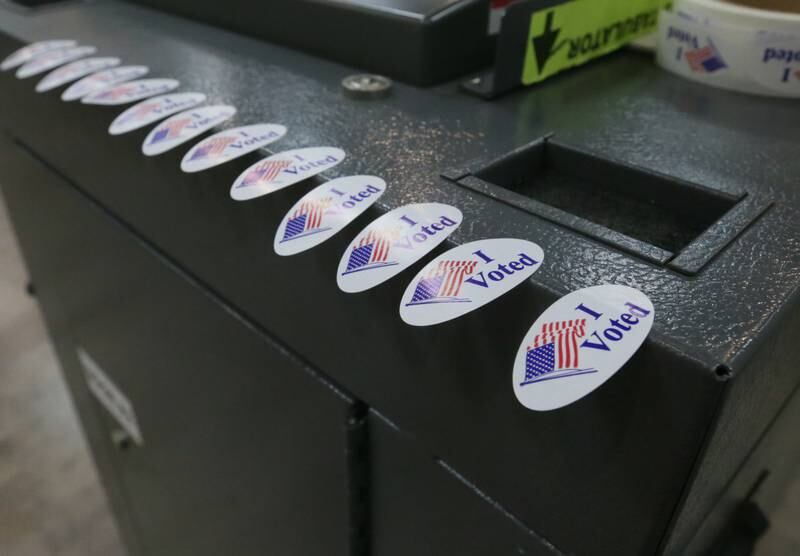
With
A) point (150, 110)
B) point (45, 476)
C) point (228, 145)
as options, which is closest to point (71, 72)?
point (150, 110)

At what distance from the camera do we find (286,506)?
1.86 feet

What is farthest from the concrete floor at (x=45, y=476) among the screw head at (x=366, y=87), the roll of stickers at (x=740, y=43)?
the screw head at (x=366, y=87)

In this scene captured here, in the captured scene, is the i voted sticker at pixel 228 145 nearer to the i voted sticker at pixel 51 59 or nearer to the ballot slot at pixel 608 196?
the ballot slot at pixel 608 196

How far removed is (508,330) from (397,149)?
186 mm

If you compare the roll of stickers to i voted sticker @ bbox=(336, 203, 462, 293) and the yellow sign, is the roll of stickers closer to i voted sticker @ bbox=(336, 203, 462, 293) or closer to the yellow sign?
the yellow sign

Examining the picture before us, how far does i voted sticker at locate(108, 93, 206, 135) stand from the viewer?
514mm

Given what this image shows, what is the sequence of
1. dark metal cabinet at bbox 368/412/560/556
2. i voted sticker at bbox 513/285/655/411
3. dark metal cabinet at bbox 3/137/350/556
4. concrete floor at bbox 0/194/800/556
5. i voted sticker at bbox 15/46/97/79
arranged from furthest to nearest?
1. concrete floor at bbox 0/194/800/556
2. i voted sticker at bbox 15/46/97/79
3. dark metal cabinet at bbox 3/137/350/556
4. dark metal cabinet at bbox 368/412/560/556
5. i voted sticker at bbox 513/285/655/411

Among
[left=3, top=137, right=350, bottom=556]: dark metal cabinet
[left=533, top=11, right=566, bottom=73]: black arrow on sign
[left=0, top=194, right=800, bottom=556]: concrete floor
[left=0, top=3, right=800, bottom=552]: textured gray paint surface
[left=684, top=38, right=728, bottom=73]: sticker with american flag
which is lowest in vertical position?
[left=0, top=194, right=800, bottom=556]: concrete floor

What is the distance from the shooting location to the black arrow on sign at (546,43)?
1.76ft

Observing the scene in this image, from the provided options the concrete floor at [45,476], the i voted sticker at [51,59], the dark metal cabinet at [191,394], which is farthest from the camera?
the concrete floor at [45,476]

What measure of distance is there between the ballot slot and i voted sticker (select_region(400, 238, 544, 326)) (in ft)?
0.15

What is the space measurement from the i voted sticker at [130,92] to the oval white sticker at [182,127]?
59 millimetres

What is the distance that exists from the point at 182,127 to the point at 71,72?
0.20 metres

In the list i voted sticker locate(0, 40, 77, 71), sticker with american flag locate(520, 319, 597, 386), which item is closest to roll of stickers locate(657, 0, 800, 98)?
sticker with american flag locate(520, 319, 597, 386)
